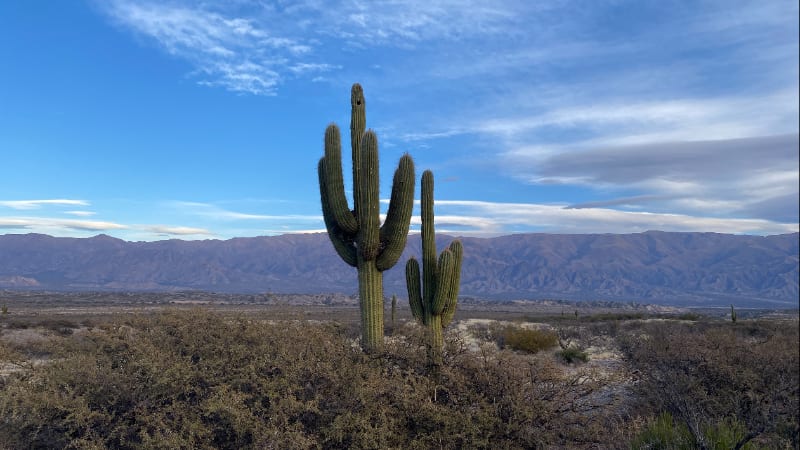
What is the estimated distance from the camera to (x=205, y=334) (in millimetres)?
10188

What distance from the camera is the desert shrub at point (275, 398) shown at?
325 inches

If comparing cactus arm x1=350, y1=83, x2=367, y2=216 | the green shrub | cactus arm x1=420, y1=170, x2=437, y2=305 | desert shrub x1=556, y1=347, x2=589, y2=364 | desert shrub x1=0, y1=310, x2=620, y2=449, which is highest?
cactus arm x1=350, y1=83, x2=367, y2=216

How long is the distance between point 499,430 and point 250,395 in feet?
12.5

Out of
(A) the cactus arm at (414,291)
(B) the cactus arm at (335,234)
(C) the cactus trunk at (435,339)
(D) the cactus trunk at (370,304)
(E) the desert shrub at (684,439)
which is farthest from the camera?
(A) the cactus arm at (414,291)

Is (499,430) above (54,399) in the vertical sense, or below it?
below

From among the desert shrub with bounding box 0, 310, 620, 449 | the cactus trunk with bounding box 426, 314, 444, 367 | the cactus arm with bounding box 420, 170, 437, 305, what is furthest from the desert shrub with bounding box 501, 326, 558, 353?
the desert shrub with bounding box 0, 310, 620, 449

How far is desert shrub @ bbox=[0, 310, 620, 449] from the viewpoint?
8.27 m

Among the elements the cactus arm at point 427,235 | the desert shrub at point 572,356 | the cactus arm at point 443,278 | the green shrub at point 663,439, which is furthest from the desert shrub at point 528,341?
the green shrub at point 663,439

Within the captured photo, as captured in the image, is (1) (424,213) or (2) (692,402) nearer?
(2) (692,402)

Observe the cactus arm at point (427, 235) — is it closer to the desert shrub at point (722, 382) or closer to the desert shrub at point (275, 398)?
the desert shrub at point (275, 398)

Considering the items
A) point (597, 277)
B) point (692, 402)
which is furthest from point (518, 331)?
point (597, 277)

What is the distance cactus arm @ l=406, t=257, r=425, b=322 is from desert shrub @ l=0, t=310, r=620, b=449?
2.12 meters

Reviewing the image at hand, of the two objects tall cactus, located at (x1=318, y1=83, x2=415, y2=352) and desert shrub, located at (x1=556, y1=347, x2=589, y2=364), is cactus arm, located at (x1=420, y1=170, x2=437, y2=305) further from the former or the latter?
desert shrub, located at (x1=556, y1=347, x2=589, y2=364)

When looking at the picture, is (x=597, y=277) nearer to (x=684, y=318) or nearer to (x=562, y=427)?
(x=684, y=318)
